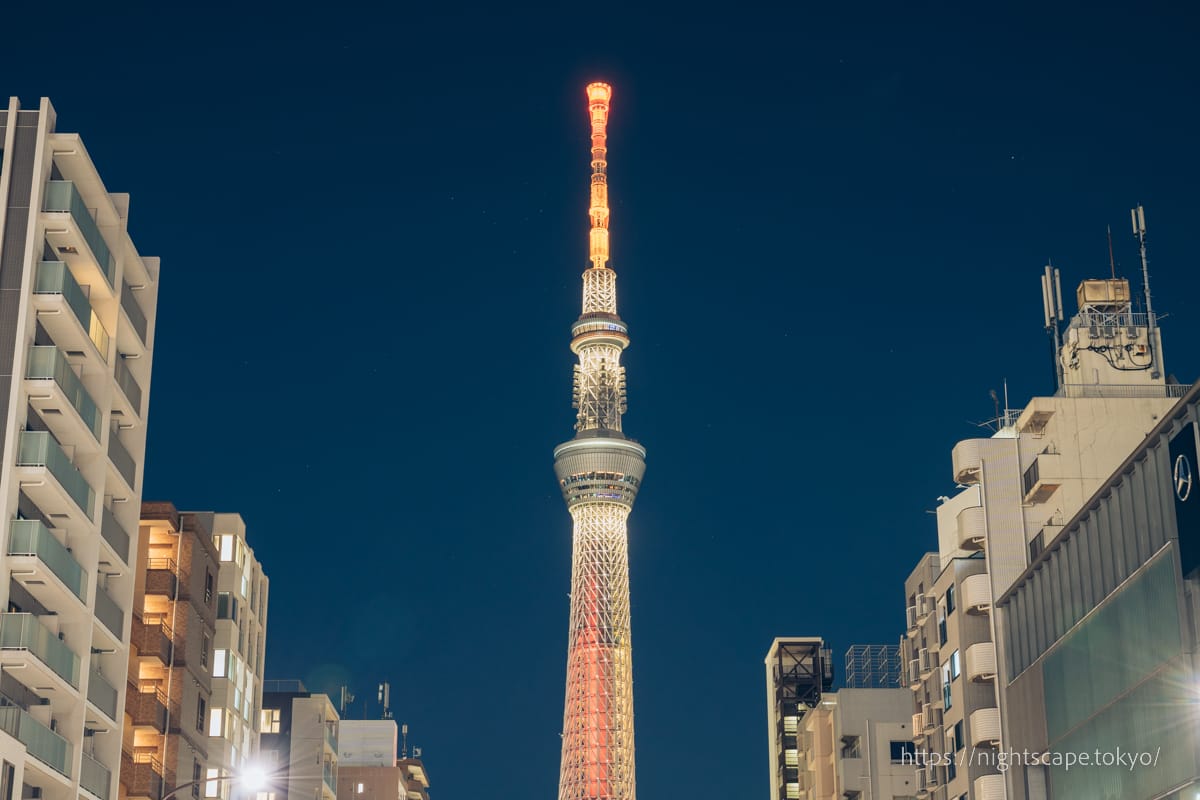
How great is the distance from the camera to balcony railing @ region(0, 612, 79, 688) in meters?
56.1

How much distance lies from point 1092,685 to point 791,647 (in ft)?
357

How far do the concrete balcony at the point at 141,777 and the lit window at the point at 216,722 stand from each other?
11.8m

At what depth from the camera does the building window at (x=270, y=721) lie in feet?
399

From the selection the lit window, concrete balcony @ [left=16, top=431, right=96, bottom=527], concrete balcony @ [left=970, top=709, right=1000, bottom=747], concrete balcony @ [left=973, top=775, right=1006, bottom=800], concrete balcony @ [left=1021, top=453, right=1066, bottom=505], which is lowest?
concrete balcony @ [left=973, top=775, right=1006, bottom=800]

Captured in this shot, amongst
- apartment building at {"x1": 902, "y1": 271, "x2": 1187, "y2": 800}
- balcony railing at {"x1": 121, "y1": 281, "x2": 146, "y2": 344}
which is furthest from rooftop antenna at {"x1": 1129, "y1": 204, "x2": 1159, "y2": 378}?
balcony railing at {"x1": 121, "y1": 281, "x2": 146, "y2": 344}

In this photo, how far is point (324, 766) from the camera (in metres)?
122

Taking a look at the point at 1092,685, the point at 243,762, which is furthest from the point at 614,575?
the point at 1092,685

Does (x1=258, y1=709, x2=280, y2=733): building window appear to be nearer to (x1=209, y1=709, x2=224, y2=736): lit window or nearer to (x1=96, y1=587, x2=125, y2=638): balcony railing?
(x1=209, y1=709, x2=224, y2=736): lit window

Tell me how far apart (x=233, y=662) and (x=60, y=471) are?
107 feet

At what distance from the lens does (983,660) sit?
7688cm

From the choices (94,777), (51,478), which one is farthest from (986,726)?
(51,478)

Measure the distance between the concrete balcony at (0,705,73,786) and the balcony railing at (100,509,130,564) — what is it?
8.66 meters

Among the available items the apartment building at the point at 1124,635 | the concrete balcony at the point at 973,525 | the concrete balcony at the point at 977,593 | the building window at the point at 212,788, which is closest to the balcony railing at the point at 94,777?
the building window at the point at 212,788

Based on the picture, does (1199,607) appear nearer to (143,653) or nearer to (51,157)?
(51,157)
